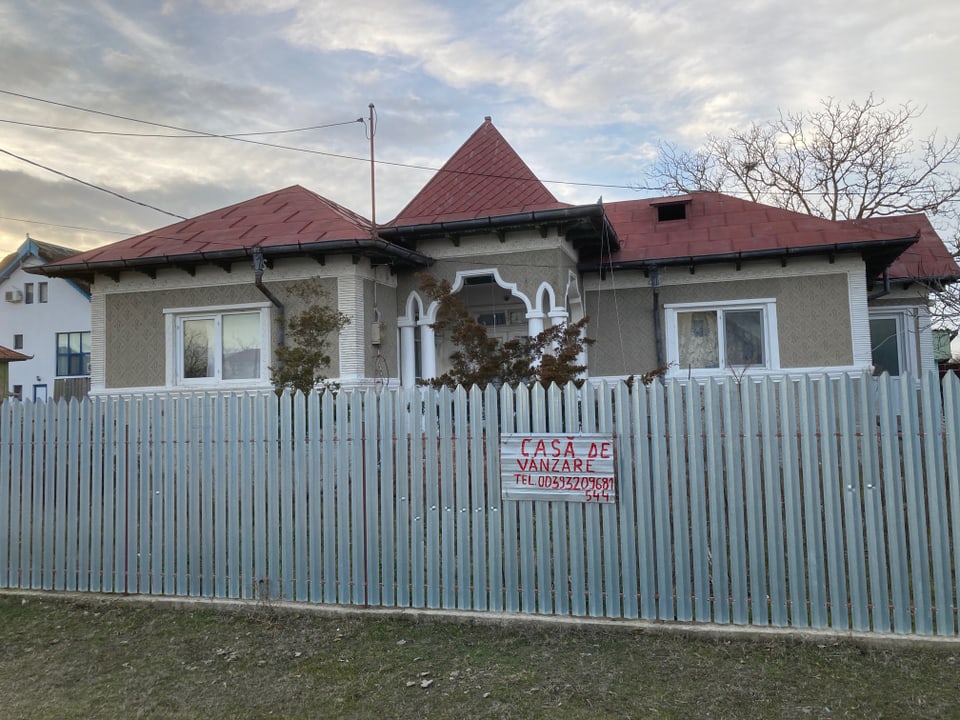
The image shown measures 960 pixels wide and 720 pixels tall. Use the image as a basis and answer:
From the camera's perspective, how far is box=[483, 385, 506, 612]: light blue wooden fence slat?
507 centimetres

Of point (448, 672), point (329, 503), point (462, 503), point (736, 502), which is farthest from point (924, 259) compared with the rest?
point (448, 672)

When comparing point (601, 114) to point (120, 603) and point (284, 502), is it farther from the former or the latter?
point (120, 603)

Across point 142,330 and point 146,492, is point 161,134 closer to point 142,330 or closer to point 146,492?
point 142,330

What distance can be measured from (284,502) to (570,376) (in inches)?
132

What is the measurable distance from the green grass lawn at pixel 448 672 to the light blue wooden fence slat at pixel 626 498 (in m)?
0.22

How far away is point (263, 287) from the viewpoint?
10.5 m

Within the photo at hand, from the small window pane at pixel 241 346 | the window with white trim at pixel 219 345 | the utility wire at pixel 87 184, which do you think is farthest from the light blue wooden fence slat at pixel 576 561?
the utility wire at pixel 87 184

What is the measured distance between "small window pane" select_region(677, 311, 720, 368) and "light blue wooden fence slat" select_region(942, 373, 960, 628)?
7739mm

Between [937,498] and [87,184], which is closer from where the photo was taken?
[937,498]

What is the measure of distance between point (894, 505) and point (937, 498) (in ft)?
0.82

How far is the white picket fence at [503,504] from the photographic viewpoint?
4449mm

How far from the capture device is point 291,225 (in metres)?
11.3

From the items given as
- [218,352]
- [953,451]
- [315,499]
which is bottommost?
[315,499]

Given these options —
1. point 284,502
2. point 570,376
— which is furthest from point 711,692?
point 570,376
